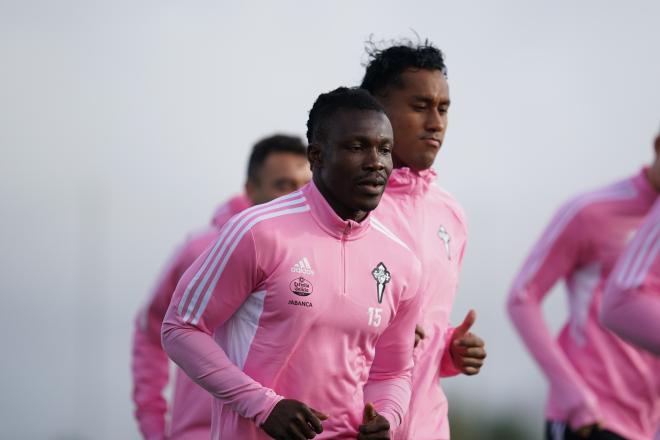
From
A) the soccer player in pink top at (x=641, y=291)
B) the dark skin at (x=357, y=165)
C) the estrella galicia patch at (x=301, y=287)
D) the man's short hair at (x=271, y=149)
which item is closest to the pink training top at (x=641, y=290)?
the soccer player in pink top at (x=641, y=291)

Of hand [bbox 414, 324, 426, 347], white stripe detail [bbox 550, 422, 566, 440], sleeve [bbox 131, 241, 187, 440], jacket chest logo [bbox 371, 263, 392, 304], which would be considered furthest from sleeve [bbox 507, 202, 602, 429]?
jacket chest logo [bbox 371, 263, 392, 304]

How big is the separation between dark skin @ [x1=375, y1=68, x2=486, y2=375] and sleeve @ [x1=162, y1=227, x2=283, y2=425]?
1241 millimetres

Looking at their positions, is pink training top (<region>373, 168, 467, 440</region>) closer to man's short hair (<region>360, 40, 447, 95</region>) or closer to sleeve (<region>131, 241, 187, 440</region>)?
man's short hair (<region>360, 40, 447, 95</region>)

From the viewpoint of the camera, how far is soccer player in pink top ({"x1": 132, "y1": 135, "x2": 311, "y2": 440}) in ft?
22.3

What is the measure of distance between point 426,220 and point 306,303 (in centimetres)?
123

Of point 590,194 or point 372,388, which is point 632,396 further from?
point 372,388

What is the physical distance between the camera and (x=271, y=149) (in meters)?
7.14

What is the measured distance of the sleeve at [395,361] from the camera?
4449mm

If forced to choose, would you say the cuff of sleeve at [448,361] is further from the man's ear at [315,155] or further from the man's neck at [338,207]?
the man's ear at [315,155]

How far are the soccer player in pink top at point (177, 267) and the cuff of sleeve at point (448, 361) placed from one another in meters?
1.83

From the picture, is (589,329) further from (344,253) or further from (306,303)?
(306,303)

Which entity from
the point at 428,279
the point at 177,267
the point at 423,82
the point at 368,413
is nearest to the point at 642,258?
the point at 428,279

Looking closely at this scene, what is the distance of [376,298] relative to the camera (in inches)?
169

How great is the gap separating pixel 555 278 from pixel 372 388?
2939 mm
